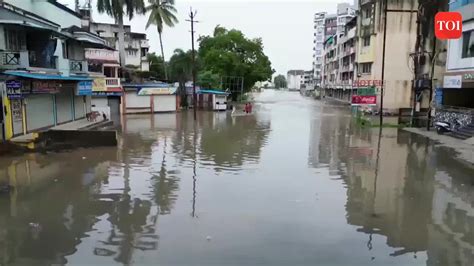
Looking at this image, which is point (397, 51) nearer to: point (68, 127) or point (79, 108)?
point (79, 108)

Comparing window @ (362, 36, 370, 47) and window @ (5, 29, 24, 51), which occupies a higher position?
window @ (362, 36, 370, 47)

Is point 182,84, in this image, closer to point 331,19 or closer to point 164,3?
point 164,3

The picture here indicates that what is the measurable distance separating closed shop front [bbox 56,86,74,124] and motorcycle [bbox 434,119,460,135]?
905 inches

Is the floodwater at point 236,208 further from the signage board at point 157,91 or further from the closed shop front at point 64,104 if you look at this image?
the signage board at point 157,91

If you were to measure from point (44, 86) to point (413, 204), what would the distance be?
61.5ft

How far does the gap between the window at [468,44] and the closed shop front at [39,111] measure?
24.5 m

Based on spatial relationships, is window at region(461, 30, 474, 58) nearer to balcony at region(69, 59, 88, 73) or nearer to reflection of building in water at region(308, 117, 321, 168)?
reflection of building in water at region(308, 117, 321, 168)

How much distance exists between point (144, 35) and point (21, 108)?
158 ft

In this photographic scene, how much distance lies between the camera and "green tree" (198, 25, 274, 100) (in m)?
63.4

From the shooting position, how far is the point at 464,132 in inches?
900

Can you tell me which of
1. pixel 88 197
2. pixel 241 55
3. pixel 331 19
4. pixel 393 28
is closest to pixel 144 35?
pixel 241 55
